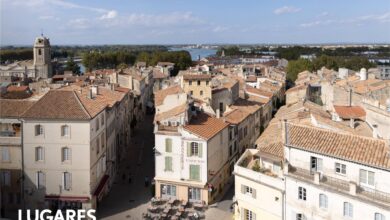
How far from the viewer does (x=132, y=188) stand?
43.1 metres

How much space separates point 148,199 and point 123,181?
20.0 ft

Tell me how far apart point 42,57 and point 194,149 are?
7853 centimetres

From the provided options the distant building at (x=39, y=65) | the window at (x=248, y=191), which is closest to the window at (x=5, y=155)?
the window at (x=248, y=191)

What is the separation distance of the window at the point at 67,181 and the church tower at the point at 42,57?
73234mm

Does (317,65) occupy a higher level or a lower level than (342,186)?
higher

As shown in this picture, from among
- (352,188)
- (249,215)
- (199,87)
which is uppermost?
(199,87)

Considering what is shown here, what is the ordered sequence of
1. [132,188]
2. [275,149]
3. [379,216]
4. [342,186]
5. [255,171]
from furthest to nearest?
[132,188] → [275,149] → [255,171] → [342,186] → [379,216]

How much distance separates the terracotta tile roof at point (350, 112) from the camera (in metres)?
40.7

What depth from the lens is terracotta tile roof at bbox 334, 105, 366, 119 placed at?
133ft

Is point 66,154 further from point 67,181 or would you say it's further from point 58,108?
point 58,108

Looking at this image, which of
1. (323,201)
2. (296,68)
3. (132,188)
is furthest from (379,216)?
(296,68)

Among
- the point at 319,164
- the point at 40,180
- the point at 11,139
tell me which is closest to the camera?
the point at 319,164

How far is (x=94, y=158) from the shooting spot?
3766 centimetres

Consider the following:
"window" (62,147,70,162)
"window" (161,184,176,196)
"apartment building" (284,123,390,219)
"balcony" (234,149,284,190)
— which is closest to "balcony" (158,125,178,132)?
"window" (161,184,176,196)
